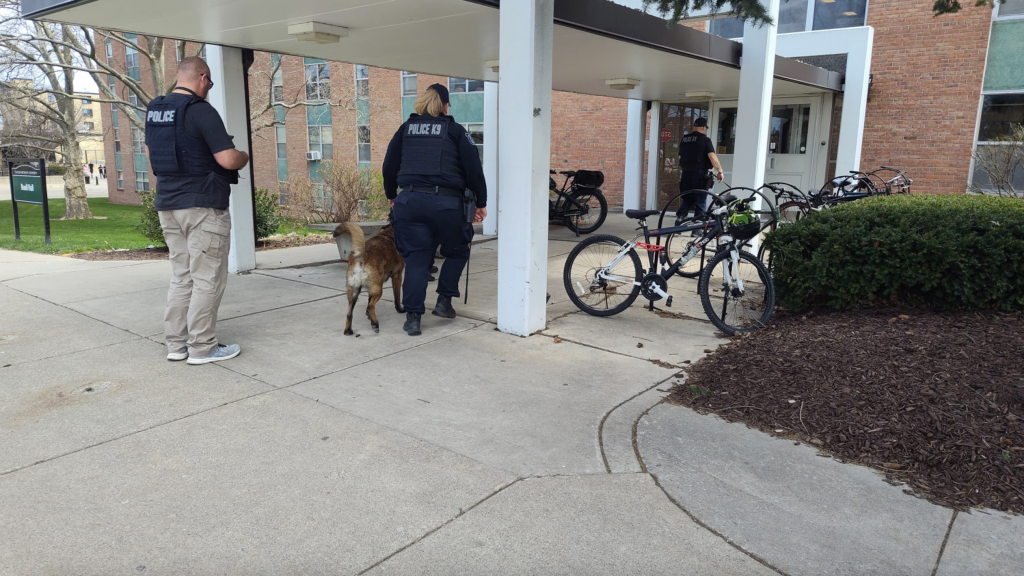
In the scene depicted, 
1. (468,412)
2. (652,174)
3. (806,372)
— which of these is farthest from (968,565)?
(652,174)

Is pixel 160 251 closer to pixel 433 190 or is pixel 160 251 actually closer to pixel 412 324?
pixel 412 324

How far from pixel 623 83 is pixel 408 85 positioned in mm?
16586

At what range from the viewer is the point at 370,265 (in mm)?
5512

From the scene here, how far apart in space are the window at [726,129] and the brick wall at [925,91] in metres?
2.57

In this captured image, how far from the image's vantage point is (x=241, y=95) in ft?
25.6

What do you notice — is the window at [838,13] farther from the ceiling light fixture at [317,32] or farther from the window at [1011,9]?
the ceiling light fixture at [317,32]

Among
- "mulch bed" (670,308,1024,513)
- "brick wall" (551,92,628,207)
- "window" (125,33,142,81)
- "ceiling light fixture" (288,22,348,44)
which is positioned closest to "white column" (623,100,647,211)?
"brick wall" (551,92,628,207)

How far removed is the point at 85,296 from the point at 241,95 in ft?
8.93

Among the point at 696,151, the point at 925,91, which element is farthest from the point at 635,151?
the point at 925,91

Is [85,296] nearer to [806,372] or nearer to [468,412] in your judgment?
[468,412]

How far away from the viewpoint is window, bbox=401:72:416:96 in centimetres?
2597

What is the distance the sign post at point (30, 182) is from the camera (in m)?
11.6

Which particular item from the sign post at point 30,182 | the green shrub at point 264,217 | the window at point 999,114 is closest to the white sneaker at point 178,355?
the green shrub at point 264,217

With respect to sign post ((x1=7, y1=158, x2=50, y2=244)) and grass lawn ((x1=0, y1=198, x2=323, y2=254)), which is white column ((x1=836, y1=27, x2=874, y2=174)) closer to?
grass lawn ((x1=0, y1=198, x2=323, y2=254))
